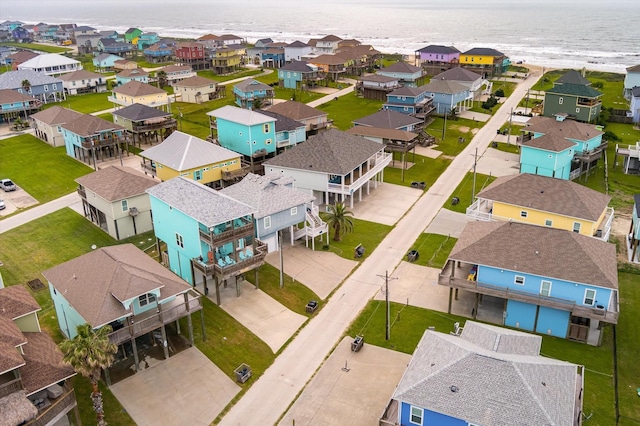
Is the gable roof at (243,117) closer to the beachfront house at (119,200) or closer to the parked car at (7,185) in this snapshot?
the beachfront house at (119,200)

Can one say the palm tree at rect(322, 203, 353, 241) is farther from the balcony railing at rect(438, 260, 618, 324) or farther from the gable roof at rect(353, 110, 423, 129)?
the gable roof at rect(353, 110, 423, 129)

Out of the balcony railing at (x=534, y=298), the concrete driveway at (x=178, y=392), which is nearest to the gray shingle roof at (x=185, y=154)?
the concrete driveway at (x=178, y=392)

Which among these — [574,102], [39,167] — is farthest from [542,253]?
[39,167]

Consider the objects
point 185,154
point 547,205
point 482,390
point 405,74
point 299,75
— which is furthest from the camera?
point 299,75

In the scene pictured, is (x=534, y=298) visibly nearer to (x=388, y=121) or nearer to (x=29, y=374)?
(x=29, y=374)

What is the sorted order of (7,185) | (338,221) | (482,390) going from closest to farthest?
(482,390) → (338,221) → (7,185)

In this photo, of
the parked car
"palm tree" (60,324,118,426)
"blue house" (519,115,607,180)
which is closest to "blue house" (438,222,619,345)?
"palm tree" (60,324,118,426)
